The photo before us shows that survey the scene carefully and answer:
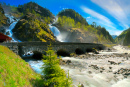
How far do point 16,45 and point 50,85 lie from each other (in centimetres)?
1711

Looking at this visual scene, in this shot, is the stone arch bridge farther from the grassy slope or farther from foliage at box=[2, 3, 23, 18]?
foliage at box=[2, 3, 23, 18]

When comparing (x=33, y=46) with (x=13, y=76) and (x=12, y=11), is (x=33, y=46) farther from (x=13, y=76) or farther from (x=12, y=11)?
(x=12, y=11)

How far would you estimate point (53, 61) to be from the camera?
26.5ft

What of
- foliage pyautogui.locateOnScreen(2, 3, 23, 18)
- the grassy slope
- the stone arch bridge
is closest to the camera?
the grassy slope

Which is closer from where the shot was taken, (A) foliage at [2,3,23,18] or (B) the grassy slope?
(B) the grassy slope

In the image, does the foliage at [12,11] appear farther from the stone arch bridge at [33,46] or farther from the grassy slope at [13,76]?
the grassy slope at [13,76]

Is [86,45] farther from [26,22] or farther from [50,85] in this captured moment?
[26,22]

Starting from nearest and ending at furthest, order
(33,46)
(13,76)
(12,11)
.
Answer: (13,76), (33,46), (12,11)

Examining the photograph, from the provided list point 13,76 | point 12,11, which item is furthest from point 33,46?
point 12,11

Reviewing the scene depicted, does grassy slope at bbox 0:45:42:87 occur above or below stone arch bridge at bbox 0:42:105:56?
below

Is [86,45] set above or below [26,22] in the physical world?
below

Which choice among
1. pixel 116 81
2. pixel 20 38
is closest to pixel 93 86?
pixel 116 81

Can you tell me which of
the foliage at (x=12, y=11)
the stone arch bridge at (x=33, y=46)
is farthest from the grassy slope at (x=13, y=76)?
the foliage at (x=12, y=11)

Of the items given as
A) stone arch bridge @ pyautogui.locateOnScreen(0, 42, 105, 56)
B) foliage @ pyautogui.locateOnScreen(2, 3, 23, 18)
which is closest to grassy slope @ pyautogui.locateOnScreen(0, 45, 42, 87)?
stone arch bridge @ pyautogui.locateOnScreen(0, 42, 105, 56)
